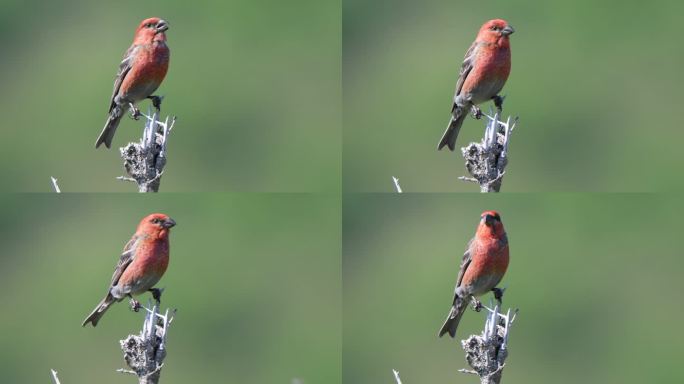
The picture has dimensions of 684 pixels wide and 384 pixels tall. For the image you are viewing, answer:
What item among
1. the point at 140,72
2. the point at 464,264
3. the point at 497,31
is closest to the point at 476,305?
the point at 464,264

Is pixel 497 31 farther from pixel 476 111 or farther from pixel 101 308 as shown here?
pixel 101 308

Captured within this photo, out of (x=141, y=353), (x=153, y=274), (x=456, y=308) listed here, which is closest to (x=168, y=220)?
(x=153, y=274)

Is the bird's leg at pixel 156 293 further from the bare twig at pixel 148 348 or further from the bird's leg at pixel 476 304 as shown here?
the bird's leg at pixel 476 304

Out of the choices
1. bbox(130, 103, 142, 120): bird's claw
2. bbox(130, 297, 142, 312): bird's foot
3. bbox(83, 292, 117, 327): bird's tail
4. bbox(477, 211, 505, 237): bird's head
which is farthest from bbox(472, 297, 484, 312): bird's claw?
bbox(130, 103, 142, 120): bird's claw

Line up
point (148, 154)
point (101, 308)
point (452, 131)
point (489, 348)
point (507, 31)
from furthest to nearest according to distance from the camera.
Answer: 1. point (452, 131)
2. point (507, 31)
3. point (101, 308)
4. point (148, 154)
5. point (489, 348)

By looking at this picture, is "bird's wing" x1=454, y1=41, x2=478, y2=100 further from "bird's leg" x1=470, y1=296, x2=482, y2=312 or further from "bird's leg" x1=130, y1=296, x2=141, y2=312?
"bird's leg" x1=130, y1=296, x2=141, y2=312
